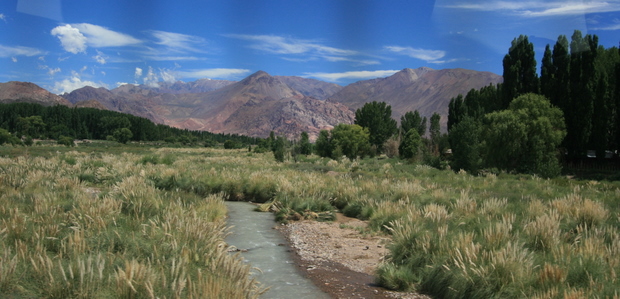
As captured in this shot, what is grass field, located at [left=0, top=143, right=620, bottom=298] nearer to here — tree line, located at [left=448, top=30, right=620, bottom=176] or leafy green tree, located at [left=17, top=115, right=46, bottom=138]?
tree line, located at [left=448, top=30, right=620, bottom=176]

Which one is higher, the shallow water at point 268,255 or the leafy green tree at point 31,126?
the leafy green tree at point 31,126

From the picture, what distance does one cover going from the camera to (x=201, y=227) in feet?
24.5

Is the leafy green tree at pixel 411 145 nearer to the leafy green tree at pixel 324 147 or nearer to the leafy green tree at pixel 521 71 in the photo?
the leafy green tree at pixel 324 147

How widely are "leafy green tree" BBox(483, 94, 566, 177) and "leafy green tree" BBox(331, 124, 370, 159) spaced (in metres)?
31.3

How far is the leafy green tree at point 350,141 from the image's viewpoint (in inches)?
2670

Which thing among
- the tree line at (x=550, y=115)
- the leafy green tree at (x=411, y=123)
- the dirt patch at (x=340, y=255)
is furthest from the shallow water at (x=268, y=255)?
the leafy green tree at (x=411, y=123)

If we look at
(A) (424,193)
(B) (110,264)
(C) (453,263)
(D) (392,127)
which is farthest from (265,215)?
(D) (392,127)

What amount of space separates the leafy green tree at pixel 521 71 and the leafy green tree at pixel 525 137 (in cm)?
995


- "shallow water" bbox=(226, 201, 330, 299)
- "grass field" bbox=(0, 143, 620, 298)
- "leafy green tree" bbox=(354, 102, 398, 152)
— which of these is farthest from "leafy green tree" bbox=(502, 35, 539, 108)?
"leafy green tree" bbox=(354, 102, 398, 152)

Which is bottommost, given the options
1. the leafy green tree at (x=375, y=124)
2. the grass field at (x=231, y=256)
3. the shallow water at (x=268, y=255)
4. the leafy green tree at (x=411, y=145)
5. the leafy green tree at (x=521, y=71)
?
the shallow water at (x=268, y=255)

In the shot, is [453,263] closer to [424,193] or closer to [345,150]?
[424,193]

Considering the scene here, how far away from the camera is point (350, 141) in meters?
68.3

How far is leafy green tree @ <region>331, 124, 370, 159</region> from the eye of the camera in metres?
67.8

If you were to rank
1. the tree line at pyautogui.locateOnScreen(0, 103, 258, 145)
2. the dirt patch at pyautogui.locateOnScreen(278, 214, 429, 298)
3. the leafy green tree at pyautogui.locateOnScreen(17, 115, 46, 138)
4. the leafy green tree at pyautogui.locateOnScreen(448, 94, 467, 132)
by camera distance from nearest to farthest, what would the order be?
the dirt patch at pyautogui.locateOnScreen(278, 214, 429, 298)
the leafy green tree at pyautogui.locateOnScreen(448, 94, 467, 132)
the leafy green tree at pyautogui.locateOnScreen(17, 115, 46, 138)
the tree line at pyautogui.locateOnScreen(0, 103, 258, 145)
